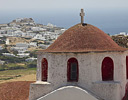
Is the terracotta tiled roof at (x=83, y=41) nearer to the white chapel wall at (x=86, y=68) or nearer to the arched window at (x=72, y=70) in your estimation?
the white chapel wall at (x=86, y=68)

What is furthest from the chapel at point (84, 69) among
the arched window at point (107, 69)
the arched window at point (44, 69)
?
the arched window at point (44, 69)

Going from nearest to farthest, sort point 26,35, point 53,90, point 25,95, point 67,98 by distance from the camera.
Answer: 1. point 67,98
2. point 53,90
3. point 25,95
4. point 26,35

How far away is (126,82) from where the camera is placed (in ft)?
50.4

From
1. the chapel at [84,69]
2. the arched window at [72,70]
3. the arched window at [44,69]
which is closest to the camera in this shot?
the chapel at [84,69]

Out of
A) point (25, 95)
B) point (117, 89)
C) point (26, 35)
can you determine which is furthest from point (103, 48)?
point (26, 35)

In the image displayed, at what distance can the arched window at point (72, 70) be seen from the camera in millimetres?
14539

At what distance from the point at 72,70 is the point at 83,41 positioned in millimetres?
1424

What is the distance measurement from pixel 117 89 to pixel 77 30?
3415 millimetres

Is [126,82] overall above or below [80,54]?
below

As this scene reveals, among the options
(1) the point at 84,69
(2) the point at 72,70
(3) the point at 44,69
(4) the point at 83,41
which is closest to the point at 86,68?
(1) the point at 84,69

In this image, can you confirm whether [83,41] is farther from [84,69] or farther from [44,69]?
[44,69]

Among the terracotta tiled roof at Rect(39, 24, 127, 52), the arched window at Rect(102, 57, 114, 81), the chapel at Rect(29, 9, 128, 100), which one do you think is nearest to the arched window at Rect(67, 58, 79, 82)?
the chapel at Rect(29, 9, 128, 100)

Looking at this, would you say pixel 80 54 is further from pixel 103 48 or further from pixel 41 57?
pixel 41 57

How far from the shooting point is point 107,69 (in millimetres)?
14750
